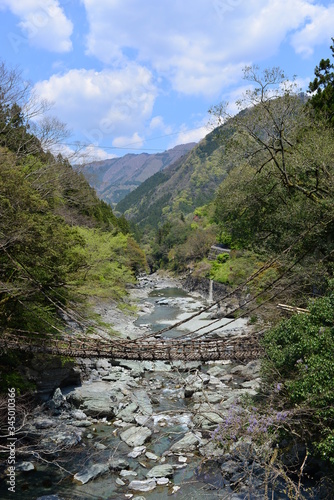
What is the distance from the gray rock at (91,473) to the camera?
5.70m

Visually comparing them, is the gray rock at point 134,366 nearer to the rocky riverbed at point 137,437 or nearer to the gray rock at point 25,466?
the rocky riverbed at point 137,437

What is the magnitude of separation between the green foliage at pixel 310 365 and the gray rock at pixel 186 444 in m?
→ 2.21

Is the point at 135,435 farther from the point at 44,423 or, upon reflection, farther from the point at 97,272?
the point at 97,272

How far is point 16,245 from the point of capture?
596cm

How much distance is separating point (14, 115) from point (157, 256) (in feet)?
116

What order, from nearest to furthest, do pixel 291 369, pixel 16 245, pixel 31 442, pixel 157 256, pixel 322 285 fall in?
pixel 291 369, pixel 16 245, pixel 31 442, pixel 322 285, pixel 157 256

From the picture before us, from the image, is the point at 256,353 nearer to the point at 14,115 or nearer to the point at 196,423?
the point at 196,423

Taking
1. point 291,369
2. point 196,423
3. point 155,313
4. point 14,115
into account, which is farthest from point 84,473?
point 155,313

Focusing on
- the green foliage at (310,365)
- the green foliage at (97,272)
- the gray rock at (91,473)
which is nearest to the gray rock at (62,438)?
the gray rock at (91,473)

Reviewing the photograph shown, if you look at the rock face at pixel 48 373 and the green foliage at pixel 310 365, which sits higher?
the green foliage at pixel 310 365

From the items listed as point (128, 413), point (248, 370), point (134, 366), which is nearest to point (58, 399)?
point (128, 413)

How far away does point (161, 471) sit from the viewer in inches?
229

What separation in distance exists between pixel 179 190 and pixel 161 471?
73.7m

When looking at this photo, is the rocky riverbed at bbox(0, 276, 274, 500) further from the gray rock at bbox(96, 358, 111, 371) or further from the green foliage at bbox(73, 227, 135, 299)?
the green foliage at bbox(73, 227, 135, 299)
